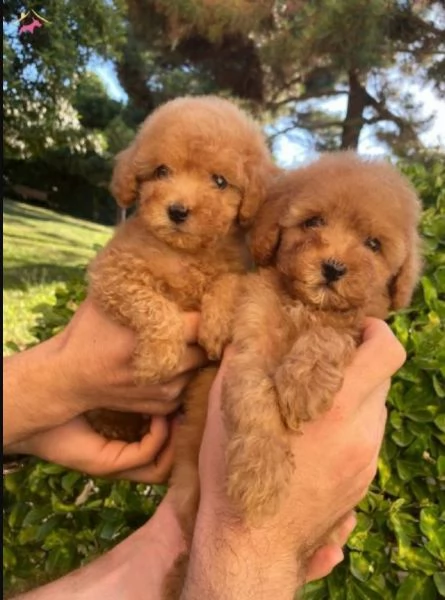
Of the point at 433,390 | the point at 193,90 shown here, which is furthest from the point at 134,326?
the point at 193,90

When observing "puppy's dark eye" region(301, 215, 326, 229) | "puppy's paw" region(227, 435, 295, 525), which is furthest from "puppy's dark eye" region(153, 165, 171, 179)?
"puppy's paw" region(227, 435, 295, 525)

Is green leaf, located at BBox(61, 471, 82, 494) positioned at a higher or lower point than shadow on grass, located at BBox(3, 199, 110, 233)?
higher

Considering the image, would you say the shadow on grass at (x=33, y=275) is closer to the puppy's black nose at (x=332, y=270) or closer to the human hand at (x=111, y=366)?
the human hand at (x=111, y=366)

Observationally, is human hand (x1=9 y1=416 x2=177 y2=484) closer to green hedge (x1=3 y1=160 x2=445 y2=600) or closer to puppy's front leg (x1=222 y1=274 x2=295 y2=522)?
green hedge (x1=3 y1=160 x2=445 y2=600)

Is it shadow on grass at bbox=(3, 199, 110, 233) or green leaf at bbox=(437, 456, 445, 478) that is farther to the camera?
shadow on grass at bbox=(3, 199, 110, 233)

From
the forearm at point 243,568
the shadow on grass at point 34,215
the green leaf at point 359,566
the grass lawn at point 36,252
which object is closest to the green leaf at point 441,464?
the green leaf at point 359,566

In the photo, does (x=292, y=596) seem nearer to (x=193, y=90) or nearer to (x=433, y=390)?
(x=433, y=390)
